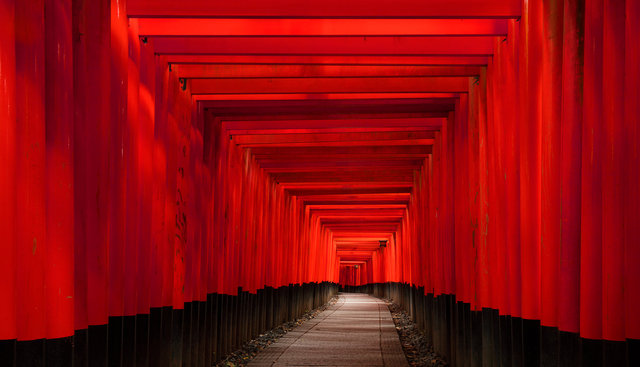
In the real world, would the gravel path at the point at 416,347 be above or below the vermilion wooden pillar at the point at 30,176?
below

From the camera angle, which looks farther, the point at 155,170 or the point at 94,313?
the point at 155,170

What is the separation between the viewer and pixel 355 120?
12680 millimetres

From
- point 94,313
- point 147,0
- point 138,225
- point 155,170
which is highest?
point 147,0

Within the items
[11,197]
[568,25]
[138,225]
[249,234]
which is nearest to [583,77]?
[568,25]

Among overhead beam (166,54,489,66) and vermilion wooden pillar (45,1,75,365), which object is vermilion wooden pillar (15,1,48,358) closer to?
vermilion wooden pillar (45,1,75,365)

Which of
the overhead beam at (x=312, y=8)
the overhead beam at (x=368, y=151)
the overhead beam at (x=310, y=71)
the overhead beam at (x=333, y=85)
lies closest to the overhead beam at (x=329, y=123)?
the overhead beam at (x=333, y=85)

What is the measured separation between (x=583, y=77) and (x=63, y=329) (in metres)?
3.90

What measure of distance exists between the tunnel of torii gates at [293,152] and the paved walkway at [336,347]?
0.87m

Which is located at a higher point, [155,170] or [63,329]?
[155,170]

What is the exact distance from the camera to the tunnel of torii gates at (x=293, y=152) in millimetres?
4543

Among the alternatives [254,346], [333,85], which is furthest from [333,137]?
[254,346]

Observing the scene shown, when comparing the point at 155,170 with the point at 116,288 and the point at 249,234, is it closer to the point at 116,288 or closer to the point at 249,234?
the point at 116,288

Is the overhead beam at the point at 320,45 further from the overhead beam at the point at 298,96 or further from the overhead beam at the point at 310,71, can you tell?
the overhead beam at the point at 298,96

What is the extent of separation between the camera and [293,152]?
15.7m
